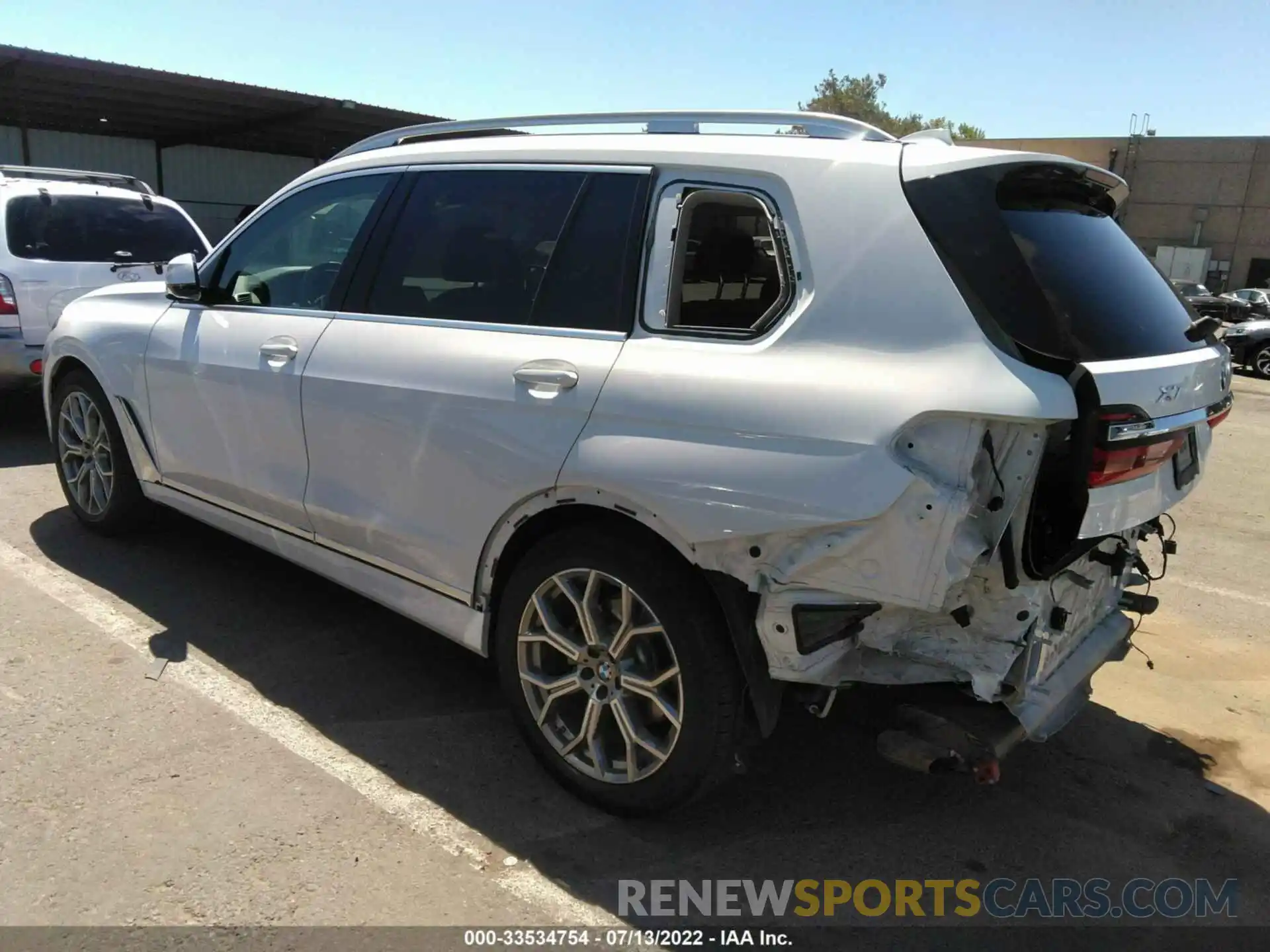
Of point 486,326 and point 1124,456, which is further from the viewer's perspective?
point 486,326

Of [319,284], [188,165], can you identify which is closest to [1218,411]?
[319,284]

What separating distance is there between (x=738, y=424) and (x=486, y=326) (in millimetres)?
1047

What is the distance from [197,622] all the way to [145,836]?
1.53 metres

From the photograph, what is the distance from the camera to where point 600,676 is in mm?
2865

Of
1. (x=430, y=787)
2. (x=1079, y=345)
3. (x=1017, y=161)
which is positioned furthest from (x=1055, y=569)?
(x=430, y=787)

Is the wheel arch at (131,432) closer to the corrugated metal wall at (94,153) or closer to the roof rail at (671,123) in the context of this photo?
the roof rail at (671,123)

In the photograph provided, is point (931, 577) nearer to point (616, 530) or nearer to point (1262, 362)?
point (616, 530)

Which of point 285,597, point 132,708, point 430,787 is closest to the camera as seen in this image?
point 430,787

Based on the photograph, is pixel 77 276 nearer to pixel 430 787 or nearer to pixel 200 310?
pixel 200 310

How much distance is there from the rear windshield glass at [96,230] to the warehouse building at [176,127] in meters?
9.70

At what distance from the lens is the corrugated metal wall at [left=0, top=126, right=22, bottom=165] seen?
71.5 ft

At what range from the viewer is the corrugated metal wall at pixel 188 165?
2300cm

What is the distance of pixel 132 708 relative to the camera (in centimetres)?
342

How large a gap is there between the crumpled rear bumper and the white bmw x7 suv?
1cm
